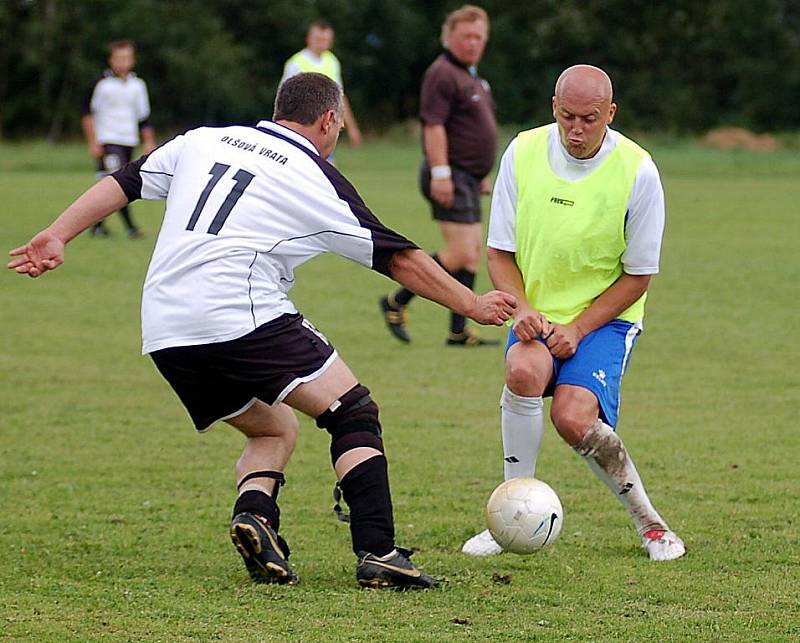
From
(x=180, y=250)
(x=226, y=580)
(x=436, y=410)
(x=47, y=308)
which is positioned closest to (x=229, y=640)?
(x=226, y=580)

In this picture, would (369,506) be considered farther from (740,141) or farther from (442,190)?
(740,141)

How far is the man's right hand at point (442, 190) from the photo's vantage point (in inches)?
416

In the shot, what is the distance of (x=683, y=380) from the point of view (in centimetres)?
969

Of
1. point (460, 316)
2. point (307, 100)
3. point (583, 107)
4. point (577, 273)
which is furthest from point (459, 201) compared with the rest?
point (307, 100)

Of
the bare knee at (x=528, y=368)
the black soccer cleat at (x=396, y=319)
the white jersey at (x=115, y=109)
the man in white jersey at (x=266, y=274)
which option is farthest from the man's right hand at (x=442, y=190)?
the white jersey at (x=115, y=109)

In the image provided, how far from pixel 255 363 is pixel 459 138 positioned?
20.5 feet

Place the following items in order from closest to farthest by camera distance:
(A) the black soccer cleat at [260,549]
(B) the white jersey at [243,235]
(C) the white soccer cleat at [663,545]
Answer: (B) the white jersey at [243,235], (A) the black soccer cleat at [260,549], (C) the white soccer cleat at [663,545]

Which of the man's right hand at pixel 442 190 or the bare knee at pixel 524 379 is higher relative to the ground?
the man's right hand at pixel 442 190

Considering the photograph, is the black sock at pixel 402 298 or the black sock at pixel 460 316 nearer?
the black sock at pixel 460 316

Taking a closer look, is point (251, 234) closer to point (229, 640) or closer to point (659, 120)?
point (229, 640)

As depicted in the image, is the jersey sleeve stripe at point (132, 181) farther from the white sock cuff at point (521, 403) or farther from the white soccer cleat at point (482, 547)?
the white soccer cleat at point (482, 547)

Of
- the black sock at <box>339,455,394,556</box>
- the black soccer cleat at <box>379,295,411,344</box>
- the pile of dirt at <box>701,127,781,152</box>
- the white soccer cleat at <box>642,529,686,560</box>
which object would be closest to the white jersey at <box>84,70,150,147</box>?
the black soccer cleat at <box>379,295,411,344</box>

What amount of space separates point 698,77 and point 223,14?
17.2 m

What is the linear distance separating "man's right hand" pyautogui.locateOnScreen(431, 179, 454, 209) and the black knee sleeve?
5.65m
